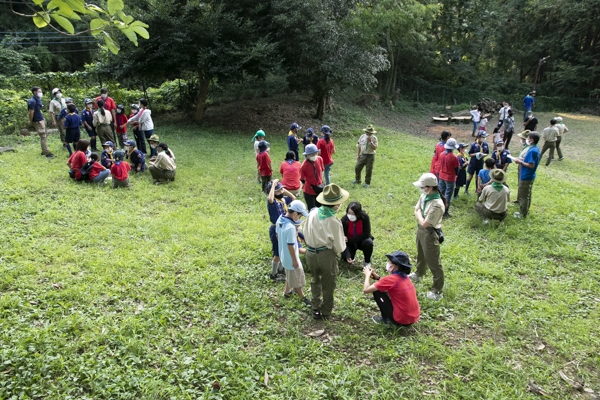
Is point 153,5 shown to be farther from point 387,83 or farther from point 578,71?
point 578,71

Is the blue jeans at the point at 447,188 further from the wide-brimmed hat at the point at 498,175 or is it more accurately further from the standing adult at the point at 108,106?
the standing adult at the point at 108,106

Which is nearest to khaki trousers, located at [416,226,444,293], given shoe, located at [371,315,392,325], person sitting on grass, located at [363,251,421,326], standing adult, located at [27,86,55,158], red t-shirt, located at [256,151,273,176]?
person sitting on grass, located at [363,251,421,326]

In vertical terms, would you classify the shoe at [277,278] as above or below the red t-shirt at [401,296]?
below

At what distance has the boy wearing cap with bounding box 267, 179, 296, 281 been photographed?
5.62m

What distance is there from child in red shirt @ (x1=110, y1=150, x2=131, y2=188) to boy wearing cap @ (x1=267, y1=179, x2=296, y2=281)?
16.3 ft

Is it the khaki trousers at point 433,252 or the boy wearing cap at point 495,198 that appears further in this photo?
the boy wearing cap at point 495,198

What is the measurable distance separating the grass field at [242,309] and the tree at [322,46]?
981cm

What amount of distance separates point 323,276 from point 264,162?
16.2ft

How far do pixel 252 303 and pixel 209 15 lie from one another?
13.1m

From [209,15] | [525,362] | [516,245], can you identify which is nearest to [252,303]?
[525,362]

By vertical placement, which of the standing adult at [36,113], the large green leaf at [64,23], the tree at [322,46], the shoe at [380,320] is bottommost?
the shoe at [380,320]

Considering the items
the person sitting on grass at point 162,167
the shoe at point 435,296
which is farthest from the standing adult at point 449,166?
the person sitting on grass at point 162,167

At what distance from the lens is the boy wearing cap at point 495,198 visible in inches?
309

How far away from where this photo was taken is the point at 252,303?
5.18 m
